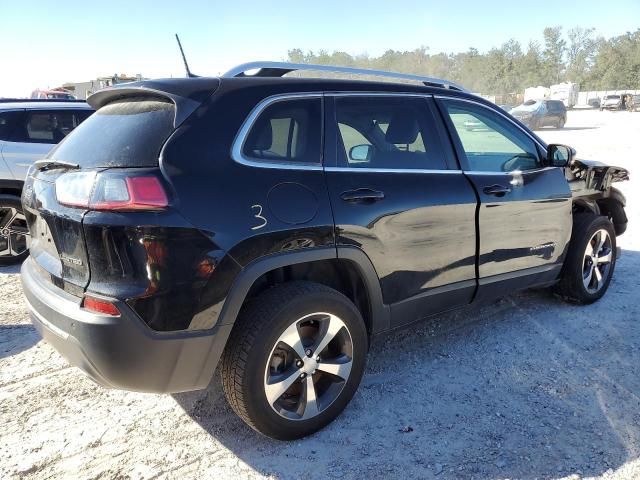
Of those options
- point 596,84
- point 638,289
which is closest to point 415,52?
point 596,84

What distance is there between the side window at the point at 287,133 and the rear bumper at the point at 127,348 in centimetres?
90

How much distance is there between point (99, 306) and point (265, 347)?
78 centimetres

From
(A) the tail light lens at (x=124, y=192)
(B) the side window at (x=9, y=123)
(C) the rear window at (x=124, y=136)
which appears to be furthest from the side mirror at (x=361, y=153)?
(B) the side window at (x=9, y=123)

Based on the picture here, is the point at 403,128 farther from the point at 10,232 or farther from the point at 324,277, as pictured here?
the point at 10,232

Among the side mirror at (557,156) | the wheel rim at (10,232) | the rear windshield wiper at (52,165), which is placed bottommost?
the wheel rim at (10,232)

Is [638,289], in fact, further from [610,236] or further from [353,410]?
[353,410]

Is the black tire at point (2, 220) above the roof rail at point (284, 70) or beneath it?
beneath

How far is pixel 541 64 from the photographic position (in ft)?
312

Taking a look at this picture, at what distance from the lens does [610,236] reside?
4.62m

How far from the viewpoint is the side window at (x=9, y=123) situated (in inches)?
231

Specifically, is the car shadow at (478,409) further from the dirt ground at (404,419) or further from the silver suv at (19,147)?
the silver suv at (19,147)

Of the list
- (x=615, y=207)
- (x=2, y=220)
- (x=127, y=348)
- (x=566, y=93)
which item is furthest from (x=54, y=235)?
(x=566, y=93)

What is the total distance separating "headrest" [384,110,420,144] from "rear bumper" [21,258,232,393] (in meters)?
1.63

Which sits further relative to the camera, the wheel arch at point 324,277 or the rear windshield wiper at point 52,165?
the rear windshield wiper at point 52,165
